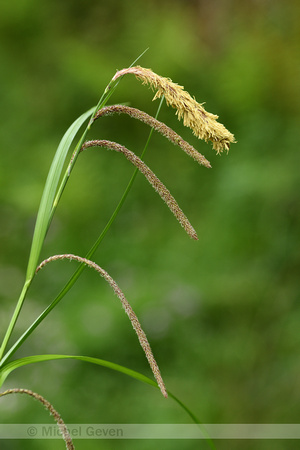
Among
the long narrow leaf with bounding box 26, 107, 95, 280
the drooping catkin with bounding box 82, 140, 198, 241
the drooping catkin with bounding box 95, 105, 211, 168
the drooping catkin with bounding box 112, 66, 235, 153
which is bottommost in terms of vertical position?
the long narrow leaf with bounding box 26, 107, 95, 280

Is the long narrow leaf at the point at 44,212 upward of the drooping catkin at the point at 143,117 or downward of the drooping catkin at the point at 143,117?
downward

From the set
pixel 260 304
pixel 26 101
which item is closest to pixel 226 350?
pixel 260 304

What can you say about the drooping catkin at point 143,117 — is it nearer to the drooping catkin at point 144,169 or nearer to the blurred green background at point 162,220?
the drooping catkin at point 144,169

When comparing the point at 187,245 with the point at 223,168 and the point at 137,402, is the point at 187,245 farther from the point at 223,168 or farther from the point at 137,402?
the point at 137,402

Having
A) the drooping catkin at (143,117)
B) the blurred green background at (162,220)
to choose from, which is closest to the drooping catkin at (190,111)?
the drooping catkin at (143,117)

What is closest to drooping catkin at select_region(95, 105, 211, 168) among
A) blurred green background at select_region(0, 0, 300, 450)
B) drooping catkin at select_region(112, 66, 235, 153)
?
drooping catkin at select_region(112, 66, 235, 153)

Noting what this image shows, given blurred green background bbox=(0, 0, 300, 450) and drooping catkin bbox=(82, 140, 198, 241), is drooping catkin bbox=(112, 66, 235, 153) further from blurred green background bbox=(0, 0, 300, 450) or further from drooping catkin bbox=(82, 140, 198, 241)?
blurred green background bbox=(0, 0, 300, 450)

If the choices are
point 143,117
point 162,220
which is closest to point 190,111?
point 143,117

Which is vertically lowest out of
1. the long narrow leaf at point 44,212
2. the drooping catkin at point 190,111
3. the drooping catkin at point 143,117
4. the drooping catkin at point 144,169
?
the long narrow leaf at point 44,212
